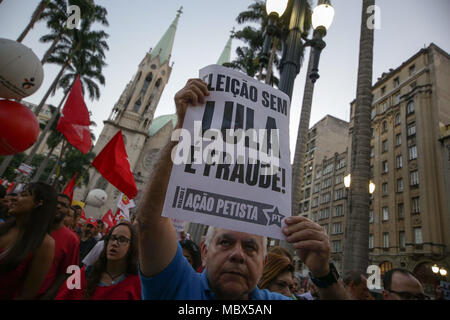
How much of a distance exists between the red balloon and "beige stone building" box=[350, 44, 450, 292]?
2837 cm

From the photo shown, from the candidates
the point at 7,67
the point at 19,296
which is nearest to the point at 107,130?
the point at 7,67

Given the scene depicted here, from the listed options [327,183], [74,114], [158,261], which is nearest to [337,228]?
[327,183]

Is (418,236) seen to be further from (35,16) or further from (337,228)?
(35,16)

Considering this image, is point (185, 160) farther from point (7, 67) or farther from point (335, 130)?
point (335, 130)

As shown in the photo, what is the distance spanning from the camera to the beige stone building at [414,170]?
22.4 m

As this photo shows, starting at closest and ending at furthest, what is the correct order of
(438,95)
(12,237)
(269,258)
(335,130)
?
(12,237), (269,258), (438,95), (335,130)

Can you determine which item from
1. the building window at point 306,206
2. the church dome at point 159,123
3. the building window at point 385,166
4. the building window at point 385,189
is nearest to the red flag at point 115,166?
the building window at point 385,189

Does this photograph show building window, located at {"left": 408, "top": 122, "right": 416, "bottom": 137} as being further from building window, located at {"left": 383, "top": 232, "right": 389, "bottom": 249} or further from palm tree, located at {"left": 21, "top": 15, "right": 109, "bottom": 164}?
palm tree, located at {"left": 21, "top": 15, "right": 109, "bottom": 164}

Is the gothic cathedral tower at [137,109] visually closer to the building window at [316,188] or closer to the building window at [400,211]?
the building window at [316,188]

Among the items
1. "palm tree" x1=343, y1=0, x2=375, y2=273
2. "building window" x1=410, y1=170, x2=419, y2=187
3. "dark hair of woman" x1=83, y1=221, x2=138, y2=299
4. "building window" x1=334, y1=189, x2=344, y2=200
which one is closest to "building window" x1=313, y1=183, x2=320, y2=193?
"building window" x1=334, y1=189, x2=344, y2=200

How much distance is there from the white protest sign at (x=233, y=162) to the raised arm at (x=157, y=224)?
0.10 m

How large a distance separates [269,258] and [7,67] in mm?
5129

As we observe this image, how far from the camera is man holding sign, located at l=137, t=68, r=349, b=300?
1364mm
